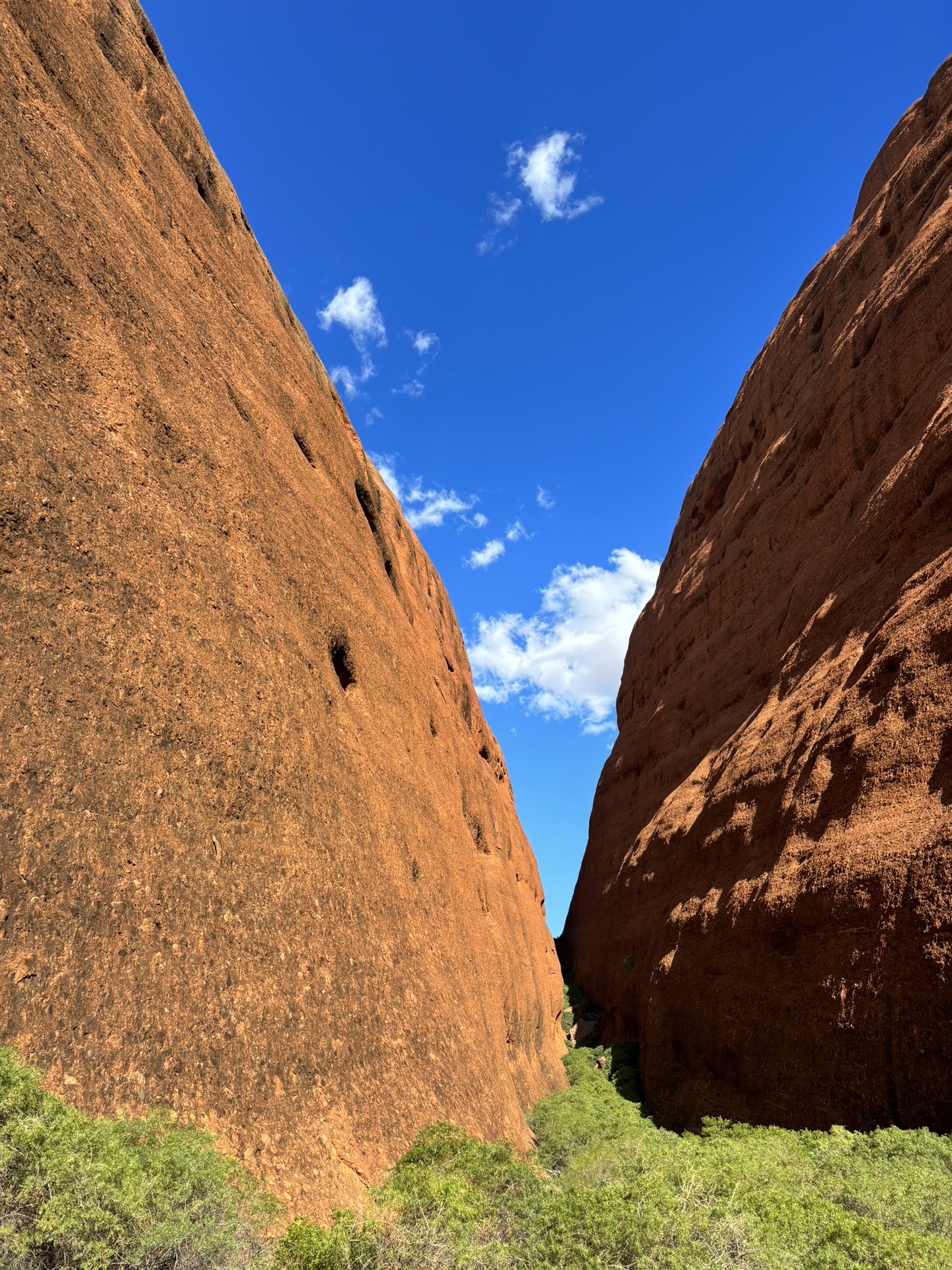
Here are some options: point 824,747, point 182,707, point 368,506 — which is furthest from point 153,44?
point 824,747

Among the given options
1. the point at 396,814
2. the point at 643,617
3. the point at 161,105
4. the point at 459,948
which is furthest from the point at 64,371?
the point at 643,617

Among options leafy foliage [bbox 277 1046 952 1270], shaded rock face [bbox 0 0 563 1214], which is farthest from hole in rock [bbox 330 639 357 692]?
leafy foliage [bbox 277 1046 952 1270]

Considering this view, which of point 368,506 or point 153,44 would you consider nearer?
point 153,44

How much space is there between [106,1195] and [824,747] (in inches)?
506

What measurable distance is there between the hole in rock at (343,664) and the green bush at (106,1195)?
8.09 metres

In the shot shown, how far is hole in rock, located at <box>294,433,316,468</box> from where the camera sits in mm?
14695

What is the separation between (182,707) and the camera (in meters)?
7.98

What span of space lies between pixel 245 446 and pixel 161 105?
640cm

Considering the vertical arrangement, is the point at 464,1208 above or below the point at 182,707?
below

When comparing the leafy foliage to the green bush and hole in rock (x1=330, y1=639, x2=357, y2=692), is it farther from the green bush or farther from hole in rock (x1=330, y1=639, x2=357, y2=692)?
hole in rock (x1=330, y1=639, x2=357, y2=692)

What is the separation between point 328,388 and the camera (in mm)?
17875

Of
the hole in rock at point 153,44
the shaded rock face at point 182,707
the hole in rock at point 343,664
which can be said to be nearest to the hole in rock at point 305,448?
the shaded rock face at point 182,707

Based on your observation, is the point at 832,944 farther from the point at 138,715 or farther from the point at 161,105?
the point at 161,105

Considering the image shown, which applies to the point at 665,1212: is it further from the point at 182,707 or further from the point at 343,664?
the point at 343,664
